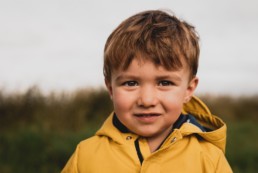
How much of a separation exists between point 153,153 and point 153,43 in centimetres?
73

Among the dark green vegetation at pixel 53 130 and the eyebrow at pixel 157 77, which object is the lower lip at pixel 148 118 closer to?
the eyebrow at pixel 157 77

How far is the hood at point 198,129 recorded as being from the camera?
308 centimetres

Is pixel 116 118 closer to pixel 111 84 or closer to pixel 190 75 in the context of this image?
pixel 111 84

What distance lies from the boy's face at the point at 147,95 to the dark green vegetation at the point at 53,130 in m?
3.15

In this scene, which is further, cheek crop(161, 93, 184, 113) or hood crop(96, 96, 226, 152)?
hood crop(96, 96, 226, 152)

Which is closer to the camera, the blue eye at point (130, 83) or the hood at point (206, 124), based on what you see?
the blue eye at point (130, 83)

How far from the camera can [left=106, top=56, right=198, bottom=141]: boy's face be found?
2857 mm

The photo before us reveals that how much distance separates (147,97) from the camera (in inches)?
112

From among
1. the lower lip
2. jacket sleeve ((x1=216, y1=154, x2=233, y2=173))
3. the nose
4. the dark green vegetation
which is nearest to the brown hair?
the nose

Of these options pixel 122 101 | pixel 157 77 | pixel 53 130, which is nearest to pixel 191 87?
pixel 157 77

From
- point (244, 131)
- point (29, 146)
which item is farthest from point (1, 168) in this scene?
point (244, 131)

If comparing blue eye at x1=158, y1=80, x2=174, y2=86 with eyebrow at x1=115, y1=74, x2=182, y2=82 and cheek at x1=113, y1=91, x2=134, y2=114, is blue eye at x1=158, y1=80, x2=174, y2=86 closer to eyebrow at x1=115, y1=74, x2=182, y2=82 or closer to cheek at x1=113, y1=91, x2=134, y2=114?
eyebrow at x1=115, y1=74, x2=182, y2=82

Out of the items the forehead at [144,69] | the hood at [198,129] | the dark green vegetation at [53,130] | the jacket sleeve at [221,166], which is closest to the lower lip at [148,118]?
the hood at [198,129]

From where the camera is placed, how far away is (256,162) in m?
6.64
